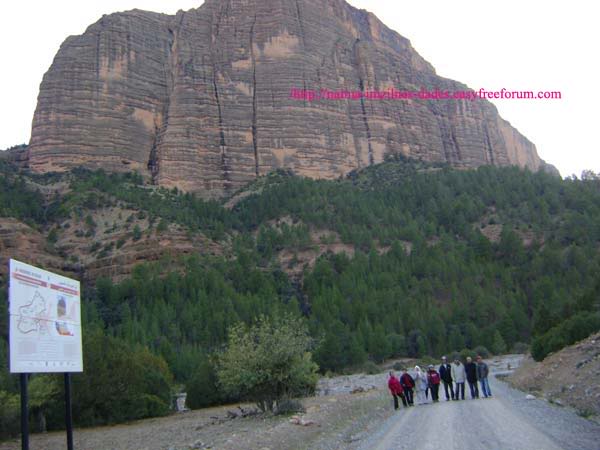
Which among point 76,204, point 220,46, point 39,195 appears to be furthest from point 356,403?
point 220,46

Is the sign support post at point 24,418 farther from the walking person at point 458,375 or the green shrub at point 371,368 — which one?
the green shrub at point 371,368

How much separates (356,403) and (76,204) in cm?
7236

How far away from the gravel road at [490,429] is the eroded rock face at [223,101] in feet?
329

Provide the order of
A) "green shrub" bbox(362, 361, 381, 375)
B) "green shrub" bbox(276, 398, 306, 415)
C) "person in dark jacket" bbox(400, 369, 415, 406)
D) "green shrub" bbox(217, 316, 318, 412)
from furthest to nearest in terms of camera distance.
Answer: "green shrub" bbox(362, 361, 381, 375) → "green shrub" bbox(217, 316, 318, 412) → "green shrub" bbox(276, 398, 306, 415) → "person in dark jacket" bbox(400, 369, 415, 406)

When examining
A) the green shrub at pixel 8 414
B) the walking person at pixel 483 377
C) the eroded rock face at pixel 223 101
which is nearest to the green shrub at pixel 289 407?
the walking person at pixel 483 377

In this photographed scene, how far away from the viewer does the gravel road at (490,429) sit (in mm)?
13852

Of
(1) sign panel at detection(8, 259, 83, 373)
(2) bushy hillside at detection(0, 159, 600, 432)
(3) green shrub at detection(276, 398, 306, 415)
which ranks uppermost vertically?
(2) bushy hillside at detection(0, 159, 600, 432)

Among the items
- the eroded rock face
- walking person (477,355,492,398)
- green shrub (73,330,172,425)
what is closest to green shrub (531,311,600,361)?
walking person (477,355,492,398)

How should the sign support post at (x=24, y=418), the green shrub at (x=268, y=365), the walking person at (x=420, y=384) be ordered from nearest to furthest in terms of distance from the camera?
the sign support post at (x=24, y=418)
the walking person at (x=420, y=384)
the green shrub at (x=268, y=365)

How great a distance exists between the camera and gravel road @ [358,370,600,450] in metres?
13.9

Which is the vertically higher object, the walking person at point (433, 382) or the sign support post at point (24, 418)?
the sign support post at point (24, 418)

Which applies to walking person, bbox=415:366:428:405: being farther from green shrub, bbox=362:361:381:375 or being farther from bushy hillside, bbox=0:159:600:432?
green shrub, bbox=362:361:381:375

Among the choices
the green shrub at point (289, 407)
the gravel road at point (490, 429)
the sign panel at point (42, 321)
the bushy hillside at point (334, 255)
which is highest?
the bushy hillside at point (334, 255)

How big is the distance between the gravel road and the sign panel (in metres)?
7.22
